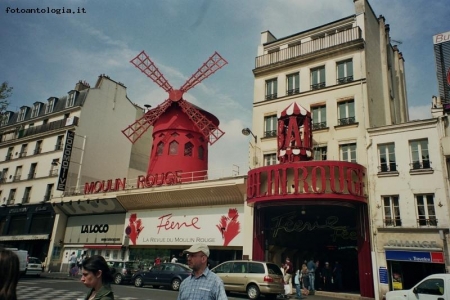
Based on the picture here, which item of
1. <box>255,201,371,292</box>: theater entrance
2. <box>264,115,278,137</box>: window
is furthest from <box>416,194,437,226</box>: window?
<box>264,115,278,137</box>: window

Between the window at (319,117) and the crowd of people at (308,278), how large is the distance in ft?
21.9

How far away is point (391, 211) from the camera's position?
1581cm

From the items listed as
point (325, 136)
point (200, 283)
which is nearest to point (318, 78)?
point (325, 136)

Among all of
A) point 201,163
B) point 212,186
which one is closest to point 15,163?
point 201,163

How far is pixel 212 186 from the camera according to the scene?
20.4m

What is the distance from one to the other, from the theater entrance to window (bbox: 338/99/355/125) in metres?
4.18

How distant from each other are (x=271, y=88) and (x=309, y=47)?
3.05 meters

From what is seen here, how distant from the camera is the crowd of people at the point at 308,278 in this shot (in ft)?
48.4

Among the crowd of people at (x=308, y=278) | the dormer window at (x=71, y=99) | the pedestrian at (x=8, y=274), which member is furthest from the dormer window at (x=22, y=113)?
the pedestrian at (x=8, y=274)

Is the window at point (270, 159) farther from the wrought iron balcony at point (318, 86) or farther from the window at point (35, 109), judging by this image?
the window at point (35, 109)

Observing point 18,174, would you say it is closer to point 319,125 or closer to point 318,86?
point 319,125

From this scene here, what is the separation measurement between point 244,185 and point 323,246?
19.0 ft

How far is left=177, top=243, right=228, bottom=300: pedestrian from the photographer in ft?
11.3

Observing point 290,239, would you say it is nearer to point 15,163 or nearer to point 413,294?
point 413,294
